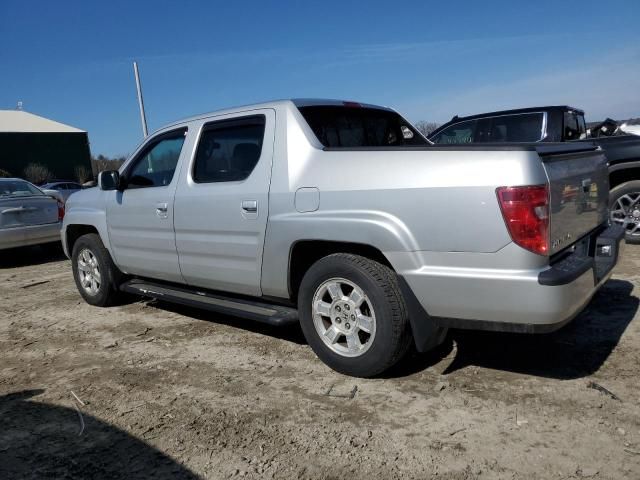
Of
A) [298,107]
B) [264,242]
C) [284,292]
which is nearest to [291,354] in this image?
[284,292]

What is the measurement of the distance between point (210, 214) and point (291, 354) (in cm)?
122

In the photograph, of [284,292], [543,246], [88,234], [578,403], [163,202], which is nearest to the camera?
[543,246]

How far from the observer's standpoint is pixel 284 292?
3.65 metres

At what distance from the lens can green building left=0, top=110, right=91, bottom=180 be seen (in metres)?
47.7

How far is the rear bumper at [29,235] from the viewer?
8297mm

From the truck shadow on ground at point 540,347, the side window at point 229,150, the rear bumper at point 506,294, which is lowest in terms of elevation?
the truck shadow on ground at point 540,347

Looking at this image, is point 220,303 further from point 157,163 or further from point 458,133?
point 458,133

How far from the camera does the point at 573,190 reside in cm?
308

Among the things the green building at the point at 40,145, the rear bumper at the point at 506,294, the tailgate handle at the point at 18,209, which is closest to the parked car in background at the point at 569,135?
the rear bumper at the point at 506,294

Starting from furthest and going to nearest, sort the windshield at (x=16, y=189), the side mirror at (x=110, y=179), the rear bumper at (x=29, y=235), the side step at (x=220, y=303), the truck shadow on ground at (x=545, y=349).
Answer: the windshield at (x=16, y=189), the rear bumper at (x=29, y=235), the side mirror at (x=110, y=179), the side step at (x=220, y=303), the truck shadow on ground at (x=545, y=349)

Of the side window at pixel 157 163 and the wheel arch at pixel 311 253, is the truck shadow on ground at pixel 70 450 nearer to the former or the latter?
the wheel arch at pixel 311 253

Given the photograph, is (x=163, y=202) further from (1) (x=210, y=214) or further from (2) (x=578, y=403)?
(2) (x=578, y=403)

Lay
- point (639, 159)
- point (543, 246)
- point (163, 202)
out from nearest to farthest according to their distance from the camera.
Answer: point (543, 246), point (163, 202), point (639, 159)

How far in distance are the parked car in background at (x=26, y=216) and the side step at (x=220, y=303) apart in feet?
14.5
